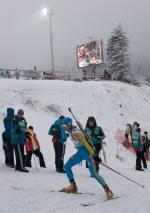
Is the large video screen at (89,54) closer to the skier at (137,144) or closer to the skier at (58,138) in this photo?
the skier at (137,144)

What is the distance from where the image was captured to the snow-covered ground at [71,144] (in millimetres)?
8820

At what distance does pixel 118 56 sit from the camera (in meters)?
57.0

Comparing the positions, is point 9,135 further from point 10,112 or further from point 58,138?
point 58,138

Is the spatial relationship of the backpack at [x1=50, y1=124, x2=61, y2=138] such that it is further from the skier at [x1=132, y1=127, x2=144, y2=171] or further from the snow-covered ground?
the skier at [x1=132, y1=127, x2=144, y2=171]

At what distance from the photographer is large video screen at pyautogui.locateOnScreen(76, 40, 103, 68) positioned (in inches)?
2153

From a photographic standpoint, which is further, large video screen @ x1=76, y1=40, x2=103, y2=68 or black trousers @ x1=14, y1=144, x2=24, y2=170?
large video screen @ x1=76, y1=40, x2=103, y2=68

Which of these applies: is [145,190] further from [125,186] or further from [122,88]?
[122,88]

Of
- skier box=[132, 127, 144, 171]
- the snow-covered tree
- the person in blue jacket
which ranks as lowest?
skier box=[132, 127, 144, 171]

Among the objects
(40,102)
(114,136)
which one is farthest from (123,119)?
(40,102)

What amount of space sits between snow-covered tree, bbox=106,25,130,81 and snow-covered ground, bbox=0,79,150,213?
8.75m

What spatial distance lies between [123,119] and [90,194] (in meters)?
25.9

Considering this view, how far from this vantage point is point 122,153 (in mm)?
27141

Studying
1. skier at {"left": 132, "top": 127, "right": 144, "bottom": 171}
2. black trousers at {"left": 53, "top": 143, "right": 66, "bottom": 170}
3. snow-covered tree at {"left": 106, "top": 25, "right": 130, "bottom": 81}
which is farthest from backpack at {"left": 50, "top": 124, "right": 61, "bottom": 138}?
snow-covered tree at {"left": 106, "top": 25, "right": 130, "bottom": 81}

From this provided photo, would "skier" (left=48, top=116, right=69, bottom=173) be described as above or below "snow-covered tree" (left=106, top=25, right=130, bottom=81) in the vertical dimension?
below
